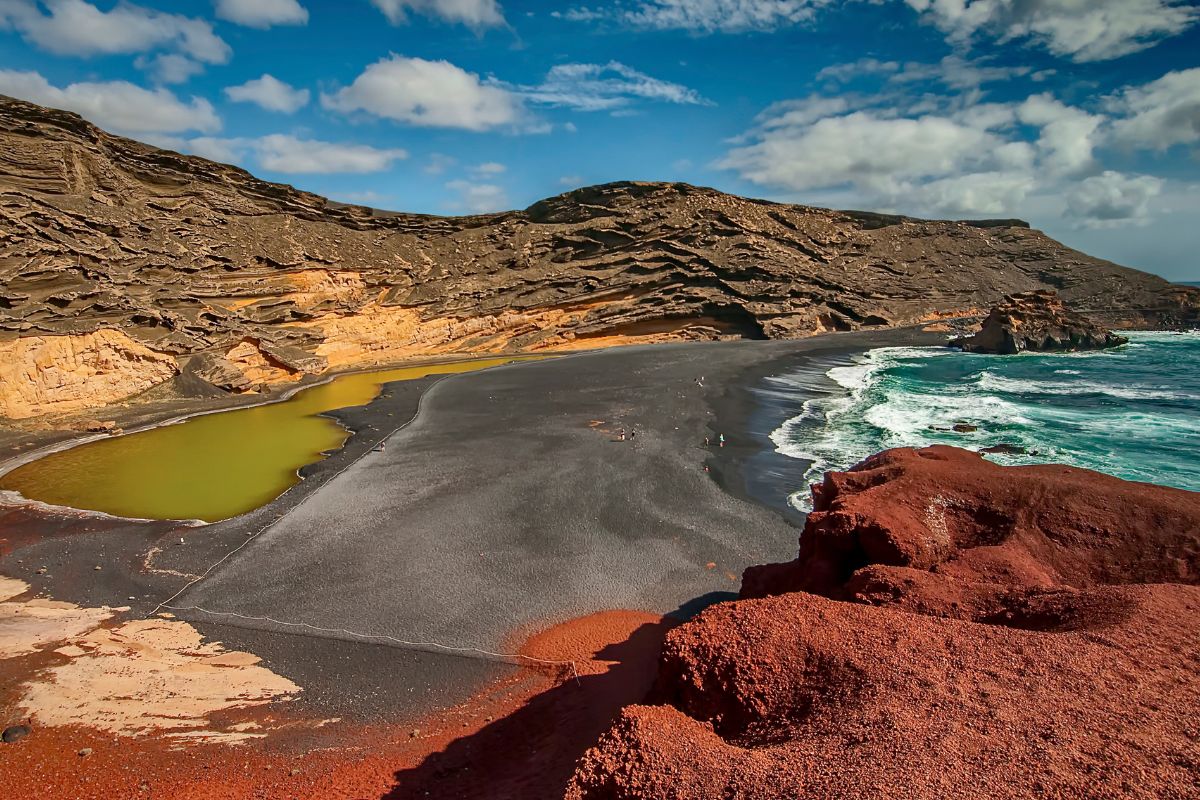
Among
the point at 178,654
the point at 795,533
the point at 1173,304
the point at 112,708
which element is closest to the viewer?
the point at 112,708

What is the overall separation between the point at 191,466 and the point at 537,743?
1753 cm

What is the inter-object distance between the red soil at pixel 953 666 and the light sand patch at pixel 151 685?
679cm

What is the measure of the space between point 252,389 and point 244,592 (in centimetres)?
2215

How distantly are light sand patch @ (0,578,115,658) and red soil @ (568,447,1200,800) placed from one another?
10.6m

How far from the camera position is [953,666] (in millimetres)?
3965

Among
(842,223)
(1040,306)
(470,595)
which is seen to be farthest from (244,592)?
(842,223)

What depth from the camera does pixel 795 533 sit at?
1327 centimetres

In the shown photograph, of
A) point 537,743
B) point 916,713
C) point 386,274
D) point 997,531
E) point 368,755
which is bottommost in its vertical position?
point 368,755

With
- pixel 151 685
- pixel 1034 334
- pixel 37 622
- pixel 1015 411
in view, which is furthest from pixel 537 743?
pixel 1034 334

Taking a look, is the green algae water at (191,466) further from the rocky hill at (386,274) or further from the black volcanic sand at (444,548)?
the rocky hill at (386,274)

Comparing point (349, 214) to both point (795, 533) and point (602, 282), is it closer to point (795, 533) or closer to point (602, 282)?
point (602, 282)

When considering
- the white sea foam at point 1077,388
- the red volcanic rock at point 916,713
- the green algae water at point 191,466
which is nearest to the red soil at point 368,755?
the red volcanic rock at point 916,713

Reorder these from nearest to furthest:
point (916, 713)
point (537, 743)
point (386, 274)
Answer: point (916, 713) < point (537, 743) < point (386, 274)

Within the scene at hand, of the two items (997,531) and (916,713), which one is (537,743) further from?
(997,531)
